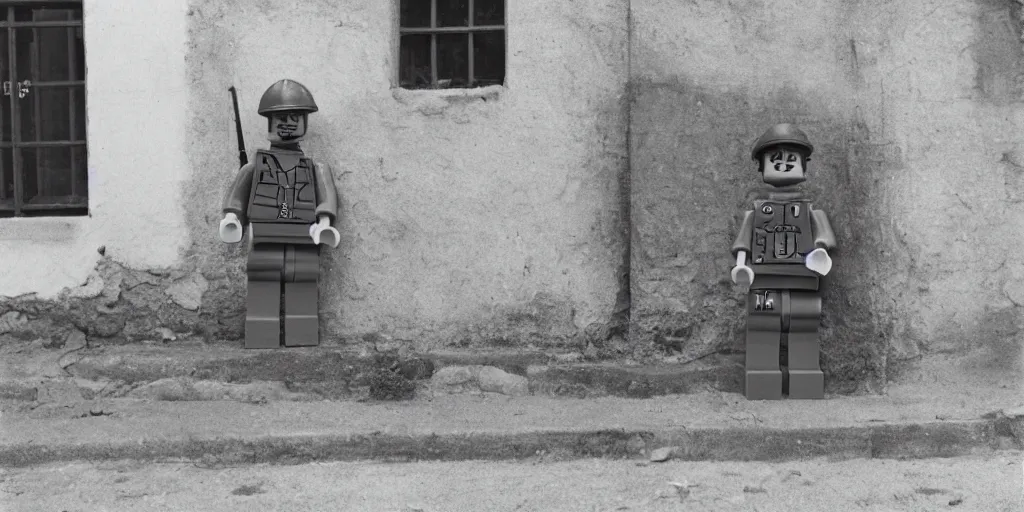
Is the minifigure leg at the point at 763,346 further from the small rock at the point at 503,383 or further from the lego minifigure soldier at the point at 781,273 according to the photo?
the small rock at the point at 503,383

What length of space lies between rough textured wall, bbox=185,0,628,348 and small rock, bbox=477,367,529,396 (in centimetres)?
26

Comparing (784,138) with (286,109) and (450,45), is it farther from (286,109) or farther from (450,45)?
(286,109)

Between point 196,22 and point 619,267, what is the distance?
8.83 ft

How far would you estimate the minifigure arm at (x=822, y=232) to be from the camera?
173 inches

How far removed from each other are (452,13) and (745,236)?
6.74 ft

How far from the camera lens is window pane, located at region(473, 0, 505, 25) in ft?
16.4

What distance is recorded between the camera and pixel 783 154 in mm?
4445

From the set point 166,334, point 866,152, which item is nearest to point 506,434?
point 166,334

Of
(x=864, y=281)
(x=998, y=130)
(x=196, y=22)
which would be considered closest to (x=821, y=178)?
(x=864, y=281)

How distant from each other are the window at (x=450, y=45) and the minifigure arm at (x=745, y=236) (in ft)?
5.09

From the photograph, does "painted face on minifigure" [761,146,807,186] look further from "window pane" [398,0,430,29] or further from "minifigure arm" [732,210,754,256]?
"window pane" [398,0,430,29]

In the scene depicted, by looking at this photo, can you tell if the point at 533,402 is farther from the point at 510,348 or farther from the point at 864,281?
the point at 864,281

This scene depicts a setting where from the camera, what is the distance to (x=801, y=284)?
175 inches

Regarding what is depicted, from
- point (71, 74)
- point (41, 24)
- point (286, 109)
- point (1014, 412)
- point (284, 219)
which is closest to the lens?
point (1014, 412)
